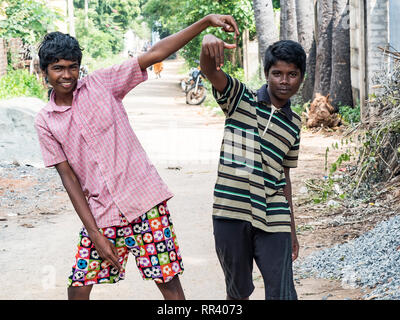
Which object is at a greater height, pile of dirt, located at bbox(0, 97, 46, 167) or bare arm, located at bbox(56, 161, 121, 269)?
bare arm, located at bbox(56, 161, 121, 269)

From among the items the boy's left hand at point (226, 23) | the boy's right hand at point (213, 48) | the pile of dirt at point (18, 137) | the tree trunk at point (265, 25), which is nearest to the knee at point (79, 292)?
the boy's right hand at point (213, 48)

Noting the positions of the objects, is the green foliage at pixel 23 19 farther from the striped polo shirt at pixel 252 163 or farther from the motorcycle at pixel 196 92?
the striped polo shirt at pixel 252 163

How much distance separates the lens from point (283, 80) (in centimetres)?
311

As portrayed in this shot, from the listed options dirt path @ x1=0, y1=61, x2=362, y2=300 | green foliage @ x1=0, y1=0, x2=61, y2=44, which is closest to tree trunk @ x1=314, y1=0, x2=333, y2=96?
dirt path @ x1=0, y1=61, x2=362, y2=300

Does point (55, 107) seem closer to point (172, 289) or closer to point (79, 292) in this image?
point (79, 292)

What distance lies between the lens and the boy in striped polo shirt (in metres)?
3.06

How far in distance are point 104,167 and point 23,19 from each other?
1656cm

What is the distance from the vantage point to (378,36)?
1107cm

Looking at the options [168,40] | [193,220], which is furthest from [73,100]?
[193,220]

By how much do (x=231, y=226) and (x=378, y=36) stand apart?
28.9 ft

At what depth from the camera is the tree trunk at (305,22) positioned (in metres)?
14.6

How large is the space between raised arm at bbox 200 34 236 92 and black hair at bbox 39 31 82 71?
26.1 inches

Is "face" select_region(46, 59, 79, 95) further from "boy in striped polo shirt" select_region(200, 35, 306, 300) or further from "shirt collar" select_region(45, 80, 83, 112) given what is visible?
"boy in striped polo shirt" select_region(200, 35, 306, 300)

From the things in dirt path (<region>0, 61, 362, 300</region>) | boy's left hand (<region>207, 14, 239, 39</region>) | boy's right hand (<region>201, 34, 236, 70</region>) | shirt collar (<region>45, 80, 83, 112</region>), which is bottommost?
dirt path (<region>0, 61, 362, 300</region>)
